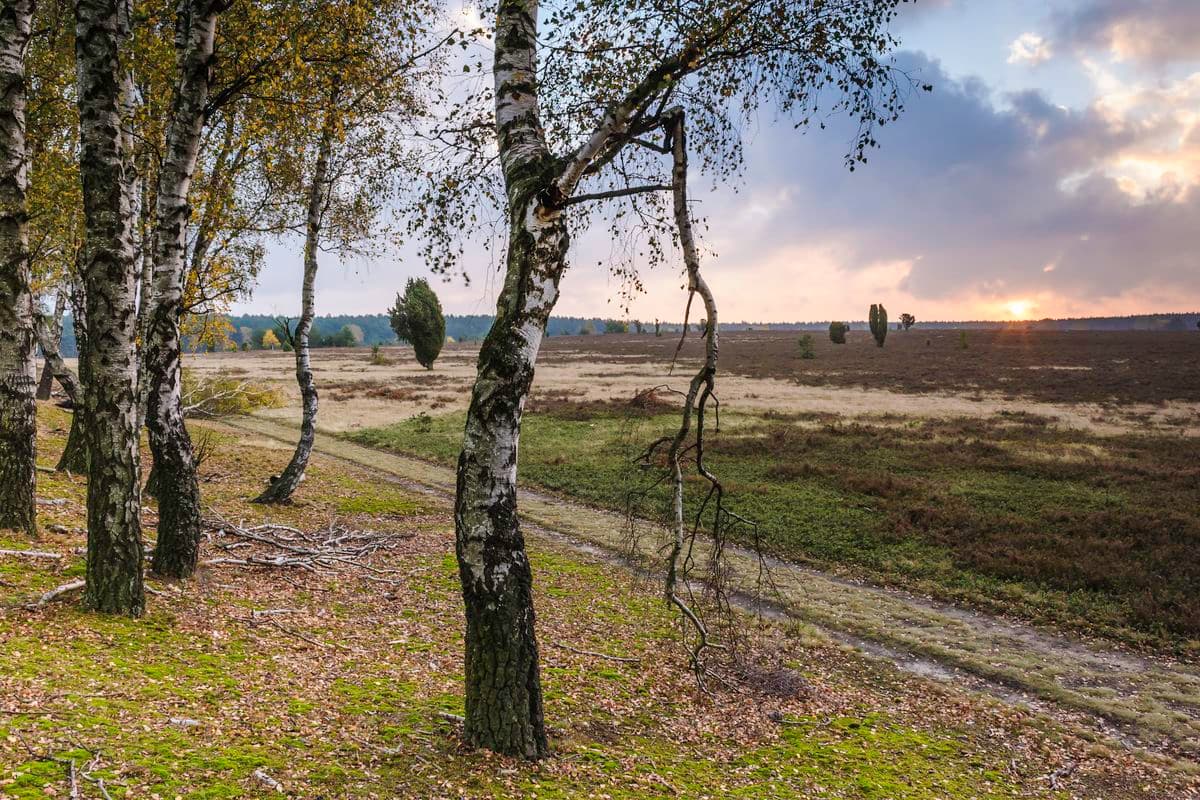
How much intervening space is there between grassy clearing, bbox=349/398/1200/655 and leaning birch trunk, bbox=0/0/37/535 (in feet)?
27.1

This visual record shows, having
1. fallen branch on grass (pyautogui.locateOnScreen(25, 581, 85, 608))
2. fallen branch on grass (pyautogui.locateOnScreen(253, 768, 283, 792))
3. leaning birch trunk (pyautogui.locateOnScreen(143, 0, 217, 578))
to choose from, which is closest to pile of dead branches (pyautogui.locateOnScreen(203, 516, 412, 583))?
leaning birch trunk (pyautogui.locateOnScreen(143, 0, 217, 578))

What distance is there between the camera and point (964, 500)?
69.5 feet

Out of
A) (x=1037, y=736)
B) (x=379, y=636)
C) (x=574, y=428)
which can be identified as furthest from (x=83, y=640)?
(x=574, y=428)

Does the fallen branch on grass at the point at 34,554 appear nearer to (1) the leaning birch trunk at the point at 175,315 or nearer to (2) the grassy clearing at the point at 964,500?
(1) the leaning birch trunk at the point at 175,315

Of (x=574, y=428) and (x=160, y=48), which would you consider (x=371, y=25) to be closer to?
(x=160, y=48)

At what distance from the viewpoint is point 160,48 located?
35.2 ft

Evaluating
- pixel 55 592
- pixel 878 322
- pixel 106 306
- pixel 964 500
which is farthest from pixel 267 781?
pixel 878 322

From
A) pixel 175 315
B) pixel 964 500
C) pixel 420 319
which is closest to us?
pixel 175 315

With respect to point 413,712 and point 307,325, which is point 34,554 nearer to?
point 413,712

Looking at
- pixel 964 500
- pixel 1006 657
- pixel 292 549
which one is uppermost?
pixel 292 549

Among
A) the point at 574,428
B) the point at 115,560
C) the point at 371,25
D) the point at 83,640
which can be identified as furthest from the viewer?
the point at 574,428

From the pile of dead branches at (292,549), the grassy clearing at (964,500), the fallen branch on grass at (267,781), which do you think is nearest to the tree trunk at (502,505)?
the grassy clearing at (964,500)

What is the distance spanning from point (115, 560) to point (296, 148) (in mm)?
10533

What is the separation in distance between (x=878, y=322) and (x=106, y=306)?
4490 inches
